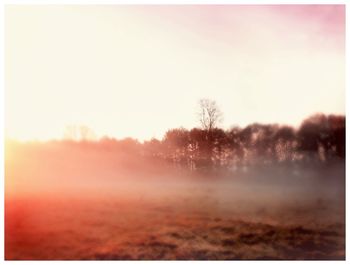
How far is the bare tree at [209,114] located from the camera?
20.6 feet

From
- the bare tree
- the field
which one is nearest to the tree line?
the bare tree

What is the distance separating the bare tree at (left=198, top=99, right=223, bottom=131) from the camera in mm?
6285

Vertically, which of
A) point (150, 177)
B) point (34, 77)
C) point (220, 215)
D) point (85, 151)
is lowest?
point (220, 215)

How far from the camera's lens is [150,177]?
6.34 meters

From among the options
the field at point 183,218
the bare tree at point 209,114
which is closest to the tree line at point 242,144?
the bare tree at point 209,114

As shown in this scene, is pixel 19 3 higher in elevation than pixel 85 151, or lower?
higher

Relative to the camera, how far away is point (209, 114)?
20.7ft

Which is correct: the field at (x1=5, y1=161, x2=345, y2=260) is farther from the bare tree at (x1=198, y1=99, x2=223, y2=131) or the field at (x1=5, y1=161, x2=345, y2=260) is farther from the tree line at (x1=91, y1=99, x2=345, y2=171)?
the bare tree at (x1=198, y1=99, x2=223, y2=131)

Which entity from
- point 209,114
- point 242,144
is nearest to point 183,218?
point 242,144

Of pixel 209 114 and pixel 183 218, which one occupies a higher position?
pixel 209 114

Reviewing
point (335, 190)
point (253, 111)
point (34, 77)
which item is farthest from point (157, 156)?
point (335, 190)

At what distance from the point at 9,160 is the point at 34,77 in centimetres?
136

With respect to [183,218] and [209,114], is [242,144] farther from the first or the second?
[183,218]

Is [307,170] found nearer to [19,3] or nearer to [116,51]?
[116,51]
